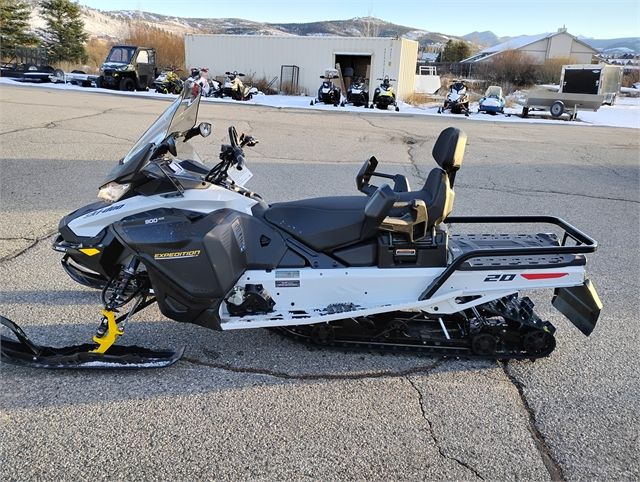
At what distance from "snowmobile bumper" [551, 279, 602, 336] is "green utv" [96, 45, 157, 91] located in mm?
23871

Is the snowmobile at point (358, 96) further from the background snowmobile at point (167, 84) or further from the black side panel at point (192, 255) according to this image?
the black side panel at point (192, 255)

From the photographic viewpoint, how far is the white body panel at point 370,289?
303 cm


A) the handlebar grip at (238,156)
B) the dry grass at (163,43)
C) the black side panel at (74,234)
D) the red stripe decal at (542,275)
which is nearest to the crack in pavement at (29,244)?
the black side panel at (74,234)

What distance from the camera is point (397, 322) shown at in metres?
3.25

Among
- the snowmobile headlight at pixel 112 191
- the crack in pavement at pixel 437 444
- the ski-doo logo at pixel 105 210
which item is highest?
the snowmobile headlight at pixel 112 191

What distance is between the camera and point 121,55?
2395 centimetres

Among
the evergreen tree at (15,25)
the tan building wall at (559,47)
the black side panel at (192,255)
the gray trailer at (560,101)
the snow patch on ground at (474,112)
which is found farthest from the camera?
the tan building wall at (559,47)

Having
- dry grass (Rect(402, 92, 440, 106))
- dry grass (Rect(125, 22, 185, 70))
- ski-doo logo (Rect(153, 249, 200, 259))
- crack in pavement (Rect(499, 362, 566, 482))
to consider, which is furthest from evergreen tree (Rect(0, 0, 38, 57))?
crack in pavement (Rect(499, 362, 566, 482))

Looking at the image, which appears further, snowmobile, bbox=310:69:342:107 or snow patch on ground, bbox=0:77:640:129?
snowmobile, bbox=310:69:342:107

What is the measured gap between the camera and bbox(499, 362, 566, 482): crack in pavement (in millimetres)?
2381

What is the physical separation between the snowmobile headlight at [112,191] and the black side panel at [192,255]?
0.75ft

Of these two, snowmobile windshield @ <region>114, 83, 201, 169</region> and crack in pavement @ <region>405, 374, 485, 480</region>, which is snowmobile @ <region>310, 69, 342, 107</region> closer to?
snowmobile windshield @ <region>114, 83, 201, 169</region>

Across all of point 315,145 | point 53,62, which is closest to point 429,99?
point 315,145

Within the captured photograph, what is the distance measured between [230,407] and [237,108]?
54.2 feet
